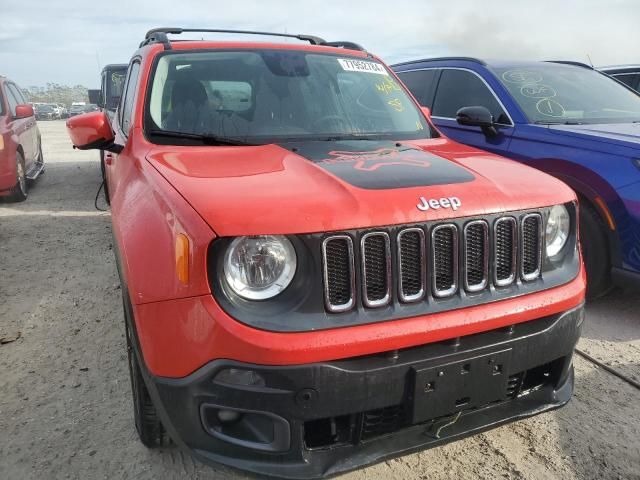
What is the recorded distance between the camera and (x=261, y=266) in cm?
175

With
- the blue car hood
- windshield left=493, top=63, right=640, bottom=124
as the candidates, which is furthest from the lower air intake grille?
windshield left=493, top=63, right=640, bottom=124

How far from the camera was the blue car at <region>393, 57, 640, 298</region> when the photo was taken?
12.0 ft

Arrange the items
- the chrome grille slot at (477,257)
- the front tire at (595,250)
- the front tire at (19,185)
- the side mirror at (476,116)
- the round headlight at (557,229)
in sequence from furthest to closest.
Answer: the front tire at (19,185) → the side mirror at (476,116) → the front tire at (595,250) → the round headlight at (557,229) → the chrome grille slot at (477,257)

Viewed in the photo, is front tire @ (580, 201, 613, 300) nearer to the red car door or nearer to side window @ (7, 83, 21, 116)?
the red car door

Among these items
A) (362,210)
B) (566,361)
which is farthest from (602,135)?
(362,210)

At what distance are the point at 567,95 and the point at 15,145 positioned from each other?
270 inches

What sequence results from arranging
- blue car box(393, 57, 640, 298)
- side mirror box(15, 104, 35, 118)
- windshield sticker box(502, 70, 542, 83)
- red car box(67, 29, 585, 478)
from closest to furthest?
1. red car box(67, 29, 585, 478)
2. blue car box(393, 57, 640, 298)
3. windshield sticker box(502, 70, 542, 83)
4. side mirror box(15, 104, 35, 118)

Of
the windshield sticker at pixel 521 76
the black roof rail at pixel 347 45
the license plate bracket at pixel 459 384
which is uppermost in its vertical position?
the black roof rail at pixel 347 45

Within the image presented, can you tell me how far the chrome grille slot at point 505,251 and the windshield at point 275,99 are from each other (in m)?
1.15

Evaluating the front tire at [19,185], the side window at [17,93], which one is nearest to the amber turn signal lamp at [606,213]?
the front tire at [19,185]

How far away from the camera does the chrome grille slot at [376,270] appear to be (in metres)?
1.77

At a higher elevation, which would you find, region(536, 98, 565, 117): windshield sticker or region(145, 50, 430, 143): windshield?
region(145, 50, 430, 143): windshield

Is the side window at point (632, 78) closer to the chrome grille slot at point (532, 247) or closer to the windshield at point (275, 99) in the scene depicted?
the windshield at point (275, 99)

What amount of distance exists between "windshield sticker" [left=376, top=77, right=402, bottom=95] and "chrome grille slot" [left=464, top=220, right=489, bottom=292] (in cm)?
173
